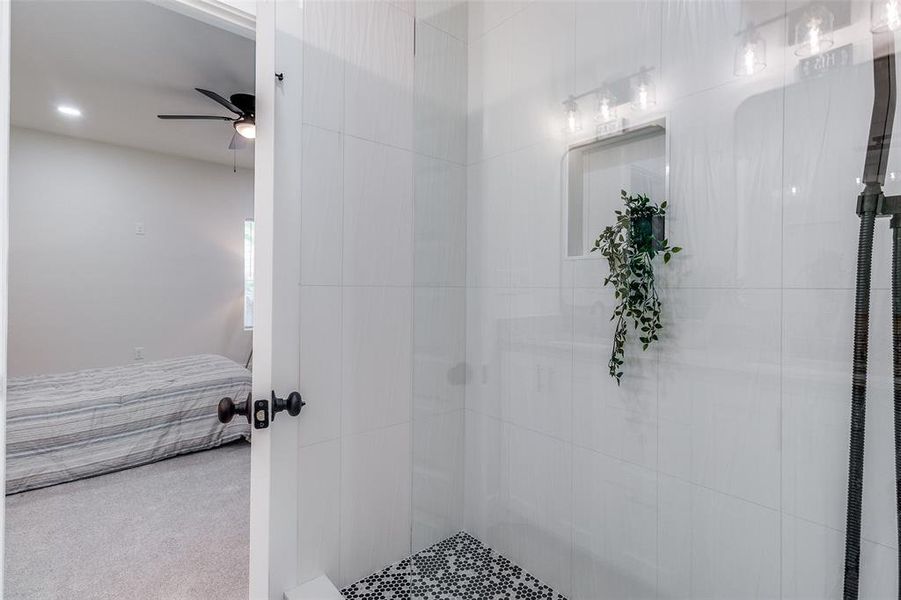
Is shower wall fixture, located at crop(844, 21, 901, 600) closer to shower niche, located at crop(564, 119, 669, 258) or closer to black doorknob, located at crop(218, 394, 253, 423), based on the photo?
shower niche, located at crop(564, 119, 669, 258)

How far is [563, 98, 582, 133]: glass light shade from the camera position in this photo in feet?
3.37

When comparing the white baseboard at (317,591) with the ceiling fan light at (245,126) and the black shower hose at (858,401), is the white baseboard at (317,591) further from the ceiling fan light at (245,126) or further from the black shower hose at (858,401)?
the ceiling fan light at (245,126)

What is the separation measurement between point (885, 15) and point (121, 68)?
3.66m

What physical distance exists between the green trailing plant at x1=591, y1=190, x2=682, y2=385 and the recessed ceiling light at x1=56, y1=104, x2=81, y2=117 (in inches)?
175

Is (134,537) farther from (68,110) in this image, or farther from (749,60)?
(68,110)

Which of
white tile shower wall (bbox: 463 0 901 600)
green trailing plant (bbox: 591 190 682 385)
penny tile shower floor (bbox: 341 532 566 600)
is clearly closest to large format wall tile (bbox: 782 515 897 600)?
white tile shower wall (bbox: 463 0 901 600)

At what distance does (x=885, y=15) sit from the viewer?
0.65 meters

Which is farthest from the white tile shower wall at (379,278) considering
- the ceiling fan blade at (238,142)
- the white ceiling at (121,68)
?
the ceiling fan blade at (238,142)

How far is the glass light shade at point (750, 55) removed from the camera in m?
0.78

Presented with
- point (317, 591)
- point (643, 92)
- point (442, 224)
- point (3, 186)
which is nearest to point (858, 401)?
point (643, 92)

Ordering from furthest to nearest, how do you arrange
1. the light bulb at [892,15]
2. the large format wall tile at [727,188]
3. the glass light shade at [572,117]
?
the glass light shade at [572,117], the large format wall tile at [727,188], the light bulb at [892,15]

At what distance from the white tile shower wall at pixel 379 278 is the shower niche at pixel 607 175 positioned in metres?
0.33

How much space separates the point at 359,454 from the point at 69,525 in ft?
6.41

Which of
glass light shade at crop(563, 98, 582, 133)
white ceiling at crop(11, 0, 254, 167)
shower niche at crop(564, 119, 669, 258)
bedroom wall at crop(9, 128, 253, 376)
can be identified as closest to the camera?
shower niche at crop(564, 119, 669, 258)
